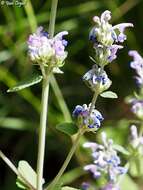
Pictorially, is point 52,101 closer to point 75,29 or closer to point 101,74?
point 75,29

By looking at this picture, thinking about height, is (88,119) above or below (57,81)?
below

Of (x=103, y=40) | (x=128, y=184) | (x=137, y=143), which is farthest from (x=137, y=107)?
(x=128, y=184)

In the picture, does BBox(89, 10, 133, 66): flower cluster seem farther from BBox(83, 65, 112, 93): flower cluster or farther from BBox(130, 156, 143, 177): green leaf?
BBox(130, 156, 143, 177): green leaf

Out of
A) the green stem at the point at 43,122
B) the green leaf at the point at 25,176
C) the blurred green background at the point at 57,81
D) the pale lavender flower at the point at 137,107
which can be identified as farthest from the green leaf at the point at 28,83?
the blurred green background at the point at 57,81

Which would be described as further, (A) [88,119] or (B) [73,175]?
(B) [73,175]

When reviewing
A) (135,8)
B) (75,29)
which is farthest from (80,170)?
(135,8)

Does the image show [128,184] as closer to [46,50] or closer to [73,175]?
[73,175]
